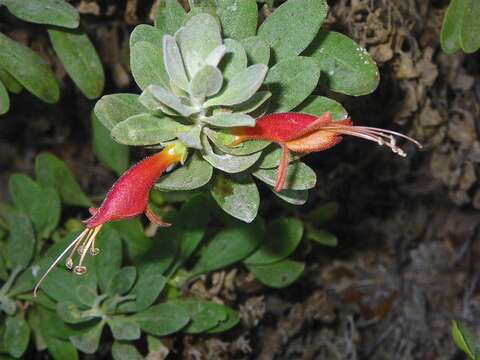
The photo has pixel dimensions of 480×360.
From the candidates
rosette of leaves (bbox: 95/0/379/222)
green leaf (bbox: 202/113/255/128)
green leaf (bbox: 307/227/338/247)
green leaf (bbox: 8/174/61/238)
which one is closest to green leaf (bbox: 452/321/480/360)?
rosette of leaves (bbox: 95/0/379/222)

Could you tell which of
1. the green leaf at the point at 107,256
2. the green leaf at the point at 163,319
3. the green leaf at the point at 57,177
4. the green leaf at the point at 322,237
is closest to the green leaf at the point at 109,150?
the green leaf at the point at 57,177

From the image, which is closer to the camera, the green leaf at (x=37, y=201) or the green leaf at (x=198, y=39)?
the green leaf at (x=198, y=39)

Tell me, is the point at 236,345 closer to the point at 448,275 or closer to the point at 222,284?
the point at 222,284

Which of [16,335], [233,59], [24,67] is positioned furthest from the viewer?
[16,335]

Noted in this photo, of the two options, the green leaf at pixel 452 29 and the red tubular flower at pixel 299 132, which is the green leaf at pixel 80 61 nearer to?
the red tubular flower at pixel 299 132

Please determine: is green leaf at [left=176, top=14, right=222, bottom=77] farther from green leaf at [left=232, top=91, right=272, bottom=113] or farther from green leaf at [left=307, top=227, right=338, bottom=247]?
green leaf at [left=307, top=227, right=338, bottom=247]

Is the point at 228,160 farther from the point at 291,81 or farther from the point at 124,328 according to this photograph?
the point at 124,328

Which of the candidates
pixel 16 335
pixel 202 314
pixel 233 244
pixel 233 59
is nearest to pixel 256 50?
pixel 233 59
